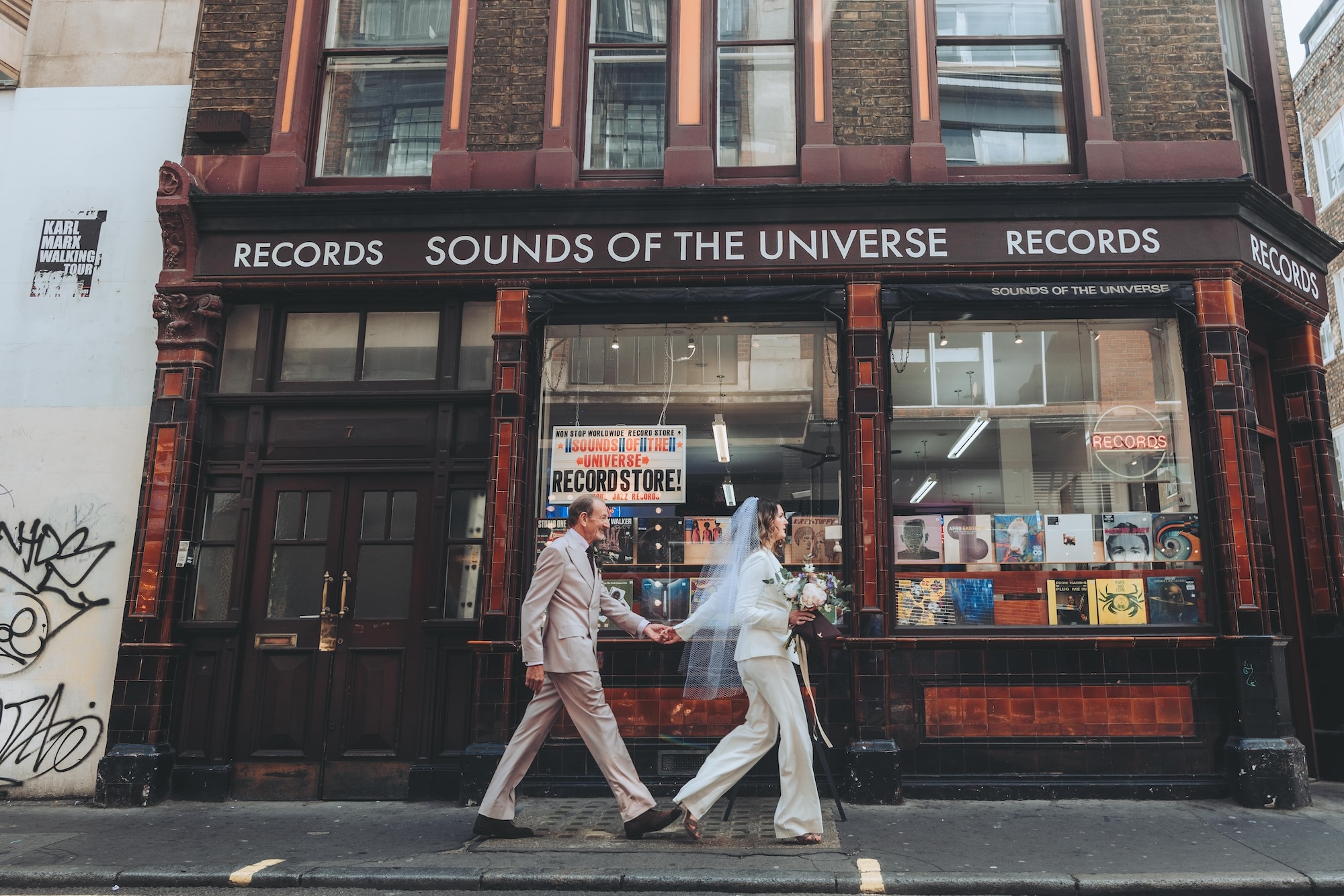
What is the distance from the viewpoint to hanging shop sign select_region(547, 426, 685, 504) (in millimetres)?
8219

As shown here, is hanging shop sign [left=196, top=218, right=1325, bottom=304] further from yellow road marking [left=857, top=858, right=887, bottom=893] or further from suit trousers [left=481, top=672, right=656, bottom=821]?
yellow road marking [left=857, top=858, right=887, bottom=893]

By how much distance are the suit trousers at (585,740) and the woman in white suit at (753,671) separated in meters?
0.34

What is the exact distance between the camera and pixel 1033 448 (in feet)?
27.1

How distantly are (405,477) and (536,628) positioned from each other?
9.64 feet

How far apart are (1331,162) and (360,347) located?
69.9 ft

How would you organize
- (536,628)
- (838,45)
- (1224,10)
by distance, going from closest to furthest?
(536,628)
(838,45)
(1224,10)

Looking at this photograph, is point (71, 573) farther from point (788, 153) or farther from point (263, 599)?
point (788, 153)

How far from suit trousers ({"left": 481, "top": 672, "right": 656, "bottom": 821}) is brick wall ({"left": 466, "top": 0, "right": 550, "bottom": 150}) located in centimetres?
504

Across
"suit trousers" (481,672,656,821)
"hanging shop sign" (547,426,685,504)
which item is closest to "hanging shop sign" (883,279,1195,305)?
"hanging shop sign" (547,426,685,504)

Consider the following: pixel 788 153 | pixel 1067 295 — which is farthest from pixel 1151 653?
pixel 788 153

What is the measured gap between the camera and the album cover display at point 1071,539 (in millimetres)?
7934

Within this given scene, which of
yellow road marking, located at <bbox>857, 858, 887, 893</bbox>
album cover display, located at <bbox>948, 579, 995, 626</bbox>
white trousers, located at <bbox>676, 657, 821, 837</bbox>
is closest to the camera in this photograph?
yellow road marking, located at <bbox>857, 858, 887, 893</bbox>

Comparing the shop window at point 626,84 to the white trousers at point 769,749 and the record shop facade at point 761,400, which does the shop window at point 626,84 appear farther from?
the white trousers at point 769,749

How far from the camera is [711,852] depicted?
5.64 metres
